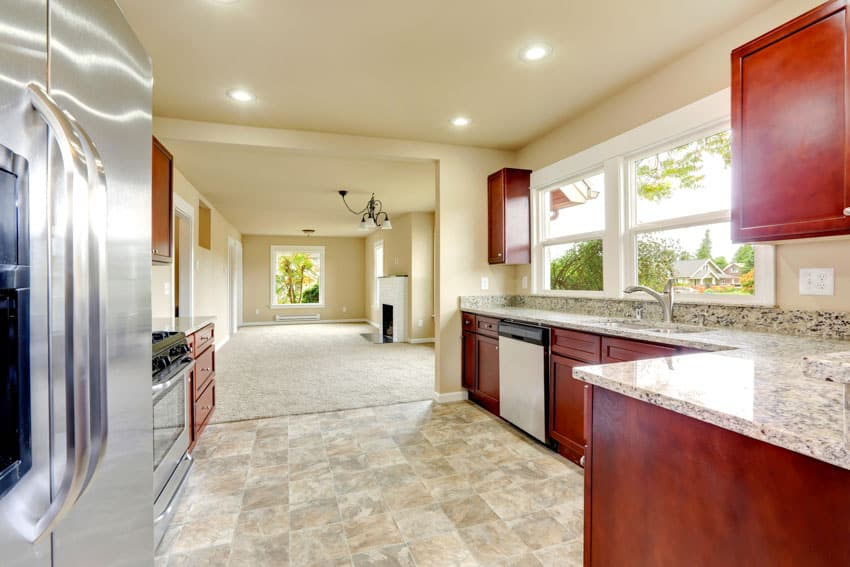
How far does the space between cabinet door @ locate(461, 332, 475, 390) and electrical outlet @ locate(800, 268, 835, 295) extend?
2285 millimetres

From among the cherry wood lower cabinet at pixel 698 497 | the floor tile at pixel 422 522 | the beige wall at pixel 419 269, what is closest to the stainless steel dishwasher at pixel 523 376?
the floor tile at pixel 422 522

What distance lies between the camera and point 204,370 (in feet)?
9.21

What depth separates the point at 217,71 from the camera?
8.13 feet

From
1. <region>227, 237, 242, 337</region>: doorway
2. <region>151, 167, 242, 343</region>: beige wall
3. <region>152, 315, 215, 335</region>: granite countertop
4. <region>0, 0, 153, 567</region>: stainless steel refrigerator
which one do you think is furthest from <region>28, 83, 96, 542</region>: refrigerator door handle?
<region>227, 237, 242, 337</region>: doorway

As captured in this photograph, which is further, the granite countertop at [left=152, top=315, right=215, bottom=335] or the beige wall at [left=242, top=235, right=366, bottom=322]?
the beige wall at [left=242, top=235, right=366, bottom=322]

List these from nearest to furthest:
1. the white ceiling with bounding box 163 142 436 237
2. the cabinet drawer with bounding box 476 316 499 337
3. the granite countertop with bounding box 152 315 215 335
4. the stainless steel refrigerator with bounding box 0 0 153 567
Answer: the stainless steel refrigerator with bounding box 0 0 153 567 < the granite countertop with bounding box 152 315 215 335 < the cabinet drawer with bounding box 476 316 499 337 < the white ceiling with bounding box 163 142 436 237

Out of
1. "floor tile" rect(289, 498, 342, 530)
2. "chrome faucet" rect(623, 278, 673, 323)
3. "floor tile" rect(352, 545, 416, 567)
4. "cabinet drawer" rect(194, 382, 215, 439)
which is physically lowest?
"floor tile" rect(352, 545, 416, 567)

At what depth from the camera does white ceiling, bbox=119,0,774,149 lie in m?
1.96

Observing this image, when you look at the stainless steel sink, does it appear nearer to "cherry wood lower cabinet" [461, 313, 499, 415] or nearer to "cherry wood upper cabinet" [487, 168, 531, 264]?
"cherry wood lower cabinet" [461, 313, 499, 415]

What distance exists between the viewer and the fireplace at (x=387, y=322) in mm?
7909

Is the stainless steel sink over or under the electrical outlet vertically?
under

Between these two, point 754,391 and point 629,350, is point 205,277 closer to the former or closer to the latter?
point 629,350

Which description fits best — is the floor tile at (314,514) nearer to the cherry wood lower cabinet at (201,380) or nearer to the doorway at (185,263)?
the cherry wood lower cabinet at (201,380)

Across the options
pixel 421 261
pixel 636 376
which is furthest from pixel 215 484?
pixel 421 261
